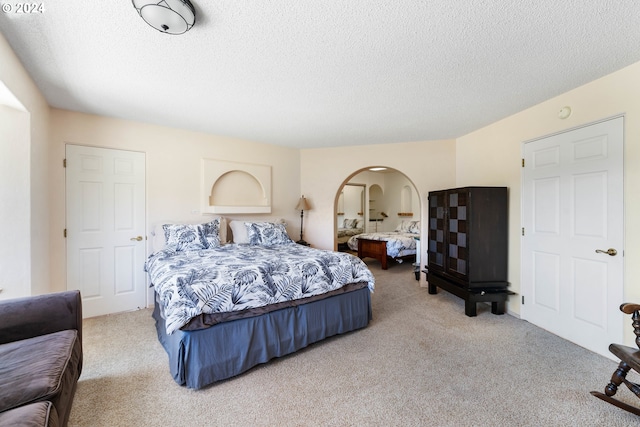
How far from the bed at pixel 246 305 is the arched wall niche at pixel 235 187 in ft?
3.67

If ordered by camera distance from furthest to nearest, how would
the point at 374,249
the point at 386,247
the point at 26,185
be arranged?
the point at 374,249
the point at 386,247
the point at 26,185

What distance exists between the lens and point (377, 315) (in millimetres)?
3193

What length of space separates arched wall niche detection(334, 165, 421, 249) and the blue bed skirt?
551cm

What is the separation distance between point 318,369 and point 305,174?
3.40 m

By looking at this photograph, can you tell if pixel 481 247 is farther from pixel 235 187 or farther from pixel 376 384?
pixel 235 187

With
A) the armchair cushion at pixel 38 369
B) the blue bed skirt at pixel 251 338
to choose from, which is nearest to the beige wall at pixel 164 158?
the blue bed skirt at pixel 251 338

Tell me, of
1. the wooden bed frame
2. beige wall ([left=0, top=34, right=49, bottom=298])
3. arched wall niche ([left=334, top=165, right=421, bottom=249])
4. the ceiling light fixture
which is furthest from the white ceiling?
arched wall niche ([left=334, top=165, right=421, bottom=249])

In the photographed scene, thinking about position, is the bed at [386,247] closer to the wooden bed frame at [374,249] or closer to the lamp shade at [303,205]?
the wooden bed frame at [374,249]

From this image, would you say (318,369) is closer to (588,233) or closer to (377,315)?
(377,315)

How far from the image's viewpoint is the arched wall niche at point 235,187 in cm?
386

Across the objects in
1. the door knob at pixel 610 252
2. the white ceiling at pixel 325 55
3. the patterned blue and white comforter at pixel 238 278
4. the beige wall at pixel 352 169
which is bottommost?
the patterned blue and white comforter at pixel 238 278

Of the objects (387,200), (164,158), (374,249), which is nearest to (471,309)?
(374,249)

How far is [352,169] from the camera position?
4.65 meters

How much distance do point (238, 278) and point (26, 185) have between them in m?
2.00
